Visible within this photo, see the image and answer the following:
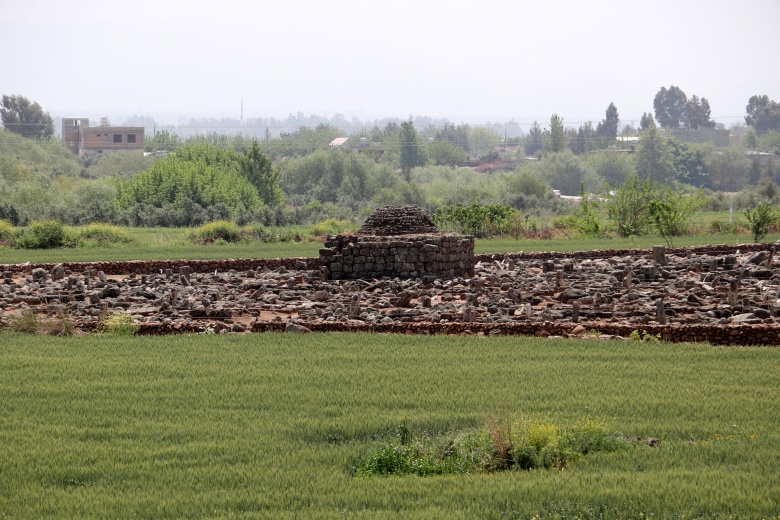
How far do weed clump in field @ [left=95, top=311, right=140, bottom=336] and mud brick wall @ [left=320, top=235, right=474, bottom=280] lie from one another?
690 cm

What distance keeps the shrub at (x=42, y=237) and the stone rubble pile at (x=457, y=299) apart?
8638 millimetres

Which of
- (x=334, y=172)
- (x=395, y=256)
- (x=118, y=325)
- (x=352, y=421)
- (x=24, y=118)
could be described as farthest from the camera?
(x=24, y=118)

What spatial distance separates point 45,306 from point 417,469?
38.0 ft

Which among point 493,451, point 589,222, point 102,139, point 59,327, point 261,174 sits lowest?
point 493,451

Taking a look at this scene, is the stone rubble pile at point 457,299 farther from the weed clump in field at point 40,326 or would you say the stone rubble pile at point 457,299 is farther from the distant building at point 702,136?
the distant building at point 702,136

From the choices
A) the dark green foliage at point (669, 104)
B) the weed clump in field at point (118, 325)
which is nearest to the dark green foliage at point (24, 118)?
the dark green foliage at point (669, 104)

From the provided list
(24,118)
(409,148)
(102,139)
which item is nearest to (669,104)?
(409,148)

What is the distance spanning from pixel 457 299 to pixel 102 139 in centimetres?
13425

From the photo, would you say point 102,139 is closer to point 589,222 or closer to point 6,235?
point 6,235

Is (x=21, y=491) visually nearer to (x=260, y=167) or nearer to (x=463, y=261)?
(x=463, y=261)

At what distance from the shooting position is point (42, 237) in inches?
1293

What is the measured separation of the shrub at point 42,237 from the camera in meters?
32.6

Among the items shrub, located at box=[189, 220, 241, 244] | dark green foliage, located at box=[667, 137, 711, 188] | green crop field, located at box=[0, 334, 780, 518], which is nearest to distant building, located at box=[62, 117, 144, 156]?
dark green foliage, located at box=[667, 137, 711, 188]

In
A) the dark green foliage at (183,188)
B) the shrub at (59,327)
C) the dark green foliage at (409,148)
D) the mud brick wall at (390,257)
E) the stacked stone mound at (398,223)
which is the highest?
the dark green foliage at (409,148)
